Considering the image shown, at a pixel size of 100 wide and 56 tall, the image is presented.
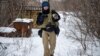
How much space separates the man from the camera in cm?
917

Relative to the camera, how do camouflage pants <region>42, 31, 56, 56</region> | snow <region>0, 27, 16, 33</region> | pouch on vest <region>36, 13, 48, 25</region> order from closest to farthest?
pouch on vest <region>36, 13, 48, 25</region>
camouflage pants <region>42, 31, 56, 56</region>
snow <region>0, 27, 16, 33</region>

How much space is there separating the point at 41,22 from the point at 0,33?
7411mm

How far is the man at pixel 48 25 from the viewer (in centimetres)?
917

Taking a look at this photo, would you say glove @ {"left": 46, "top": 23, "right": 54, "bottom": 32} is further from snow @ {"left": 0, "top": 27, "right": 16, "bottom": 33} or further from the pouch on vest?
snow @ {"left": 0, "top": 27, "right": 16, "bottom": 33}

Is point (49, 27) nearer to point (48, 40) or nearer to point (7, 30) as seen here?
point (48, 40)

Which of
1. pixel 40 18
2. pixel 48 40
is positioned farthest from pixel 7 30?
pixel 40 18

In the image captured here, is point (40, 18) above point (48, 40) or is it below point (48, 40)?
above

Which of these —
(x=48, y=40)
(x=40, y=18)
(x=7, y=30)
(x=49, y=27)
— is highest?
(x=40, y=18)

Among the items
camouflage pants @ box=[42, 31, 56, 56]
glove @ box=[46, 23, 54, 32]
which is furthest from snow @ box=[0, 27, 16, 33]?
glove @ box=[46, 23, 54, 32]

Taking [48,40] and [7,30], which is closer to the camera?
[48,40]

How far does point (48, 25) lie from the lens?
917 centimetres

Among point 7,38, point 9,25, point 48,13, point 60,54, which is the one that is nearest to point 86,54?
point 60,54

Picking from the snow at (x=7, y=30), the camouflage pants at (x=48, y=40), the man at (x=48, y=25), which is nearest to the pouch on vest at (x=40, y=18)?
the man at (x=48, y=25)

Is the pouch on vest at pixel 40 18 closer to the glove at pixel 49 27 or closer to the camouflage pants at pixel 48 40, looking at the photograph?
the glove at pixel 49 27
